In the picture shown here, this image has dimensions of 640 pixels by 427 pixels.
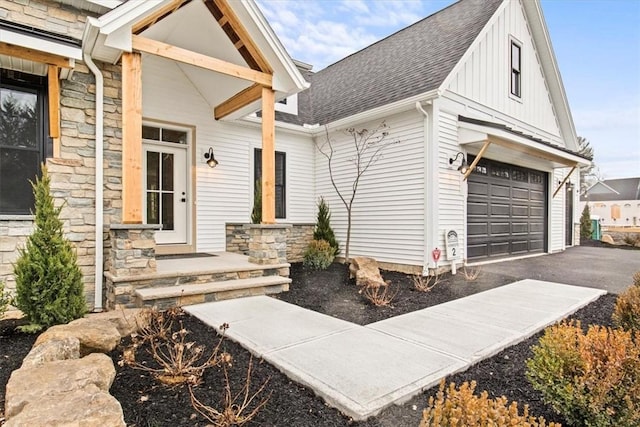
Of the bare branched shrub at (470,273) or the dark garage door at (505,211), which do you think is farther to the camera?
the dark garage door at (505,211)

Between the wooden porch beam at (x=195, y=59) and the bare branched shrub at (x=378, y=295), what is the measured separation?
144 inches

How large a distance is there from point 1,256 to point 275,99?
14.5 feet

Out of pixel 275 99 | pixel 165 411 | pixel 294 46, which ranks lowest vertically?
pixel 165 411

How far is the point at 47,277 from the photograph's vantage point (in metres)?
3.65

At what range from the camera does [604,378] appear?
190cm

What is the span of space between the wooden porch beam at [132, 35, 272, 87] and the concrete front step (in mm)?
3129

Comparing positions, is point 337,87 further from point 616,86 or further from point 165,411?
point 616,86

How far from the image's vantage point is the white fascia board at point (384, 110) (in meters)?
6.57

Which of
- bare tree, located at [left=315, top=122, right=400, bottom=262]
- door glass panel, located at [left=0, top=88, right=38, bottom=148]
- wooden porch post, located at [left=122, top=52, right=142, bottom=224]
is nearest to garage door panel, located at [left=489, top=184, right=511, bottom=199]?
bare tree, located at [left=315, top=122, right=400, bottom=262]

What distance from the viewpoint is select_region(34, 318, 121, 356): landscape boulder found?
9.34ft

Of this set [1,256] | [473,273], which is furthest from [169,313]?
[473,273]

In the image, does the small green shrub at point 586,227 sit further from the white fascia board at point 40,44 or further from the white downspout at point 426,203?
the white fascia board at point 40,44

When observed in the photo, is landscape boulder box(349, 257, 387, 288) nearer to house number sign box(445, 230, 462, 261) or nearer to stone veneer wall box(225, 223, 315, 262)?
house number sign box(445, 230, 462, 261)

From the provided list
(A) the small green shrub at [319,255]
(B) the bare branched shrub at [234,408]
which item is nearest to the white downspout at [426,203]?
(A) the small green shrub at [319,255]
